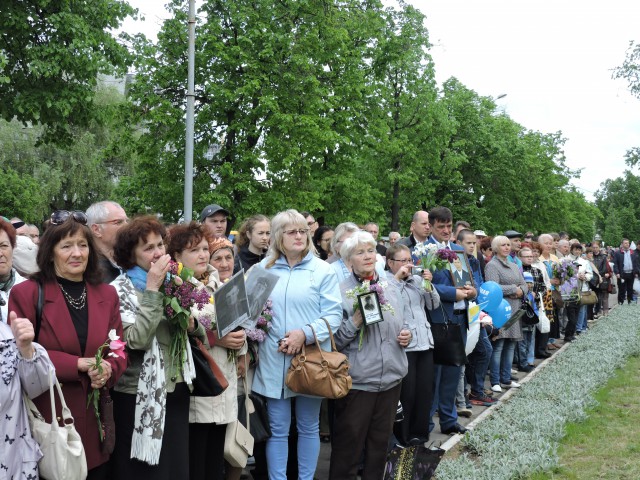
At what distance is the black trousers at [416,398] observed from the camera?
627 centimetres

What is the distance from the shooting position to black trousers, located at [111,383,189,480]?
384 centimetres

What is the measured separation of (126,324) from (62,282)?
1.49 feet

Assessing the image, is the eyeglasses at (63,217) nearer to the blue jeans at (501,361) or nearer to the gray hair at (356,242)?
the gray hair at (356,242)

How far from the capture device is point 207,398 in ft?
14.5

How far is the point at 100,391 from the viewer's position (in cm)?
365

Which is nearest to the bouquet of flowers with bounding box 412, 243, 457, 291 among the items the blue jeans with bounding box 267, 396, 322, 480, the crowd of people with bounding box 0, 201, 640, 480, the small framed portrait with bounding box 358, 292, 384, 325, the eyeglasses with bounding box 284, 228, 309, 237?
the crowd of people with bounding box 0, 201, 640, 480

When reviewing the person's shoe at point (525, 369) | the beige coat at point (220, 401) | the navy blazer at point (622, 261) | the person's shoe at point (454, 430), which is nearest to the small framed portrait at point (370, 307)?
the beige coat at point (220, 401)

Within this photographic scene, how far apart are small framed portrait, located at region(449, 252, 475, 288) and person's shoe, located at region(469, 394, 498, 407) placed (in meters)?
2.46

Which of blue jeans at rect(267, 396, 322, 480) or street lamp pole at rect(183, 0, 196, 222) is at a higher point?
street lamp pole at rect(183, 0, 196, 222)

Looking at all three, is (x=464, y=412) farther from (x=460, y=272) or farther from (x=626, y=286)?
(x=626, y=286)

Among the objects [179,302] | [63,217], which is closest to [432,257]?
[179,302]

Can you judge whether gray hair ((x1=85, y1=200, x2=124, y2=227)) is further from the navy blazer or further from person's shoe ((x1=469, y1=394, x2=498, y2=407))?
the navy blazer

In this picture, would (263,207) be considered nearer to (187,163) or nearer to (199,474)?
(187,163)

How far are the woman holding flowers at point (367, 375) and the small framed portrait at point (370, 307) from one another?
5 cm
